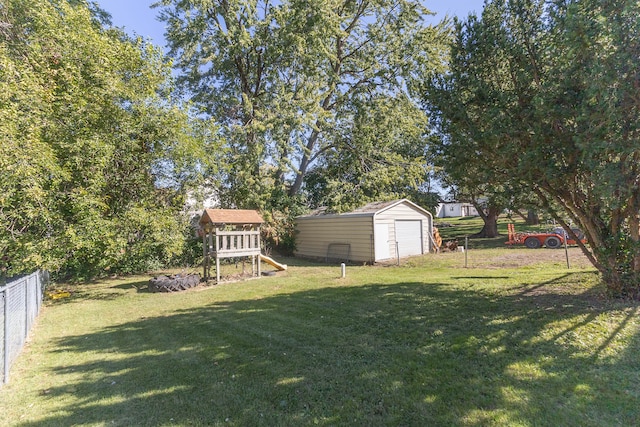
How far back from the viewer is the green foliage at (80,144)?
6.67m

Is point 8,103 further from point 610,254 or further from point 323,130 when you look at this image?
point 323,130

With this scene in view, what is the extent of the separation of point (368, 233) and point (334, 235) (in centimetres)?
229

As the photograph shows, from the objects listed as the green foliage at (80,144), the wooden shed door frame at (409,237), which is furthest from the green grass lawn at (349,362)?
the wooden shed door frame at (409,237)

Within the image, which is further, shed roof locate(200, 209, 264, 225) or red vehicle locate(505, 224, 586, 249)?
red vehicle locate(505, 224, 586, 249)

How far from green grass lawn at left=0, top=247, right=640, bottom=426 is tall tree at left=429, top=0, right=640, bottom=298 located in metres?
1.38

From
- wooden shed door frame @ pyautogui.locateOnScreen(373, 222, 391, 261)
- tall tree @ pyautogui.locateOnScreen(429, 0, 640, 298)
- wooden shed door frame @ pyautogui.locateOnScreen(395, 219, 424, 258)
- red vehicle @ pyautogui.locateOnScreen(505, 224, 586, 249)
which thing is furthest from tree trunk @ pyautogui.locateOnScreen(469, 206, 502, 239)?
tall tree @ pyautogui.locateOnScreen(429, 0, 640, 298)

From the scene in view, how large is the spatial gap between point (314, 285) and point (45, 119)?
7.63 metres

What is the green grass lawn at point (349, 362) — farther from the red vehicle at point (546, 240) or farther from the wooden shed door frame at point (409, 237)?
the red vehicle at point (546, 240)

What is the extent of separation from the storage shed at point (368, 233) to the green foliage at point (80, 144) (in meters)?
7.26

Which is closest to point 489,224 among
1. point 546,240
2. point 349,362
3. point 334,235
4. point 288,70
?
point 546,240

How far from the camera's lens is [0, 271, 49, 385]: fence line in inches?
145

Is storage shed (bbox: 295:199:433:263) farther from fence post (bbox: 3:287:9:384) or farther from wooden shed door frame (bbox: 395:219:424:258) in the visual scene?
fence post (bbox: 3:287:9:384)

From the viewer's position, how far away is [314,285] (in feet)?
29.5

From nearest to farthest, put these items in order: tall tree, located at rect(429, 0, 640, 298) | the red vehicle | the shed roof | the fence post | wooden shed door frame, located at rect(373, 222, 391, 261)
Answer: the fence post
tall tree, located at rect(429, 0, 640, 298)
the shed roof
wooden shed door frame, located at rect(373, 222, 391, 261)
the red vehicle
